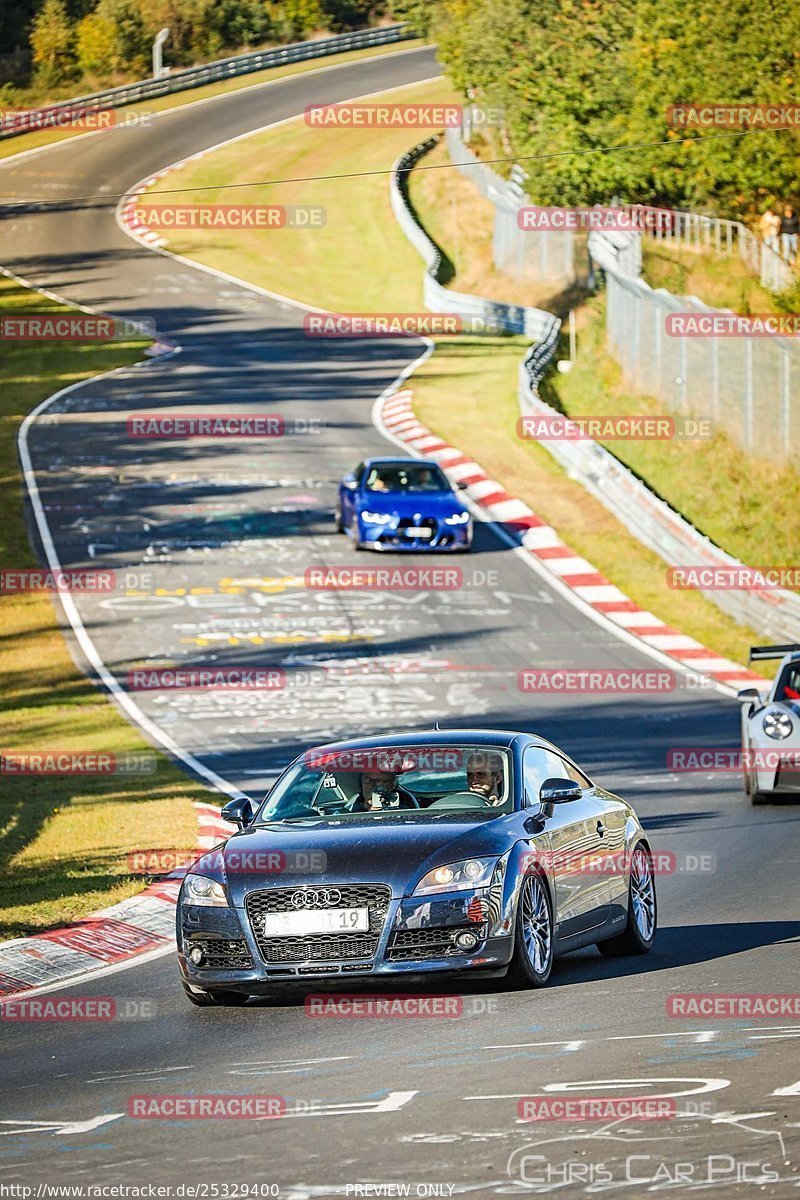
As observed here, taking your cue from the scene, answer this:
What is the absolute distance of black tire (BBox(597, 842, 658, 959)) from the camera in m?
11.4

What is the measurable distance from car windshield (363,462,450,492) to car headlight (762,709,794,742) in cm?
1538

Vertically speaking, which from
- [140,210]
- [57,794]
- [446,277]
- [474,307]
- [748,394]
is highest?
[140,210]

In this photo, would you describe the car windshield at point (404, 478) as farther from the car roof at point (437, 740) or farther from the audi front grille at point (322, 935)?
the audi front grille at point (322, 935)

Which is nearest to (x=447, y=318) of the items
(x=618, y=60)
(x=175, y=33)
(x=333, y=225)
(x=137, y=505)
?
(x=618, y=60)

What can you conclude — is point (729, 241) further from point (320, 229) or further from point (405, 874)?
point (405, 874)

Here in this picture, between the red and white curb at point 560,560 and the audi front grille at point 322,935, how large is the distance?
17292 millimetres

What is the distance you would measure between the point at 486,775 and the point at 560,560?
22.4 m

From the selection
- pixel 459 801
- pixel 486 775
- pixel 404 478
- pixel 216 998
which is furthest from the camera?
pixel 404 478

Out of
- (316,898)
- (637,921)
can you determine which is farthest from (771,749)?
(316,898)

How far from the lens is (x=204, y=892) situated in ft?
33.1

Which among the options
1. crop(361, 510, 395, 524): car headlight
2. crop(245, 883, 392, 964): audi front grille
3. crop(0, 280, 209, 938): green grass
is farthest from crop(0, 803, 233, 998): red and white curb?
crop(361, 510, 395, 524): car headlight

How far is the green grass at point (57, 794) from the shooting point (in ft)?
47.2

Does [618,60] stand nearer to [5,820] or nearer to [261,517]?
[261,517]

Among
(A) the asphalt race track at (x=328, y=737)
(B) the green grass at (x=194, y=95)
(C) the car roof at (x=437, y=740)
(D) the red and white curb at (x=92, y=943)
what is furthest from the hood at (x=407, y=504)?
(B) the green grass at (x=194, y=95)
